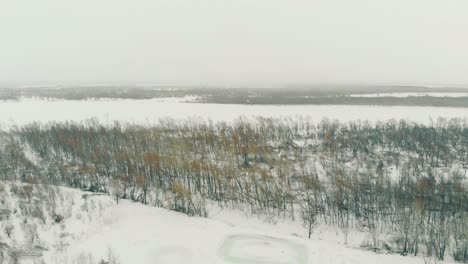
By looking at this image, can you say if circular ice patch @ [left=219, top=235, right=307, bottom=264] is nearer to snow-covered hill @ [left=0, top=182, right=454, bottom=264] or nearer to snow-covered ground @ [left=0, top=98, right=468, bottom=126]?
snow-covered hill @ [left=0, top=182, right=454, bottom=264]

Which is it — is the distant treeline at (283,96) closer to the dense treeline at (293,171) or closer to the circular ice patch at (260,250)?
the dense treeline at (293,171)

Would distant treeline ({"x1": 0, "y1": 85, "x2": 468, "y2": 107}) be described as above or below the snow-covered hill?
above

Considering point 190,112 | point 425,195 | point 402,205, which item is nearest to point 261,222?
point 402,205

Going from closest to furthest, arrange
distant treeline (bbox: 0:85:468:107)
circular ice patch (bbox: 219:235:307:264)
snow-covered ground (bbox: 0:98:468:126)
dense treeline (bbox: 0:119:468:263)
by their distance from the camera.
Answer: circular ice patch (bbox: 219:235:307:264), dense treeline (bbox: 0:119:468:263), snow-covered ground (bbox: 0:98:468:126), distant treeline (bbox: 0:85:468:107)

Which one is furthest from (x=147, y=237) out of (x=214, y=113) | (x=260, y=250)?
(x=214, y=113)

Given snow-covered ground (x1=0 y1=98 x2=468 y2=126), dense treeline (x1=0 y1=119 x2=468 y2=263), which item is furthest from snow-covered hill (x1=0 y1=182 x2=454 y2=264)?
snow-covered ground (x1=0 y1=98 x2=468 y2=126)

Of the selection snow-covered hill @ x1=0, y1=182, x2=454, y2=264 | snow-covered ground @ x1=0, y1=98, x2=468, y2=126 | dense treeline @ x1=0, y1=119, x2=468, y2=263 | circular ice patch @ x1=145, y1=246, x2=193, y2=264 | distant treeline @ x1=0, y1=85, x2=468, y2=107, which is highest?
distant treeline @ x1=0, y1=85, x2=468, y2=107
